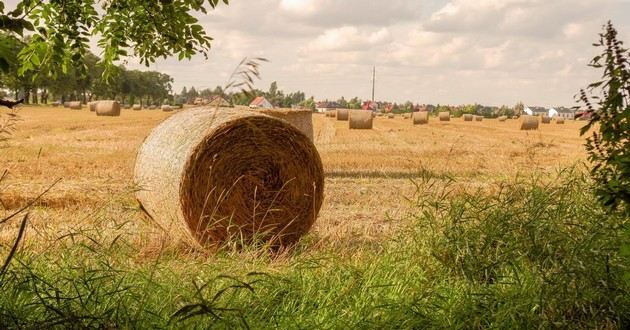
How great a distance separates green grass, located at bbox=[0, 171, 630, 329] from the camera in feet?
12.8

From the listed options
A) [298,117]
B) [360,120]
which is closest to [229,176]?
[298,117]

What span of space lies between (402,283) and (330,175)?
28.0 ft

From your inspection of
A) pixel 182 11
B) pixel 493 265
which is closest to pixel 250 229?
pixel 182 11

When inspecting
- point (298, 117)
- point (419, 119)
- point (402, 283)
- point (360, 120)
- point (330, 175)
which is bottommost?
point (330, 175)

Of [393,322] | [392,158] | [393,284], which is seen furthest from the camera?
[392,158]

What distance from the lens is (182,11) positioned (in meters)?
5.68

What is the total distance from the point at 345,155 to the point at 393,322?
43.0ft

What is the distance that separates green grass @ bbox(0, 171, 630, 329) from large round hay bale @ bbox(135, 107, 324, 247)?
1418mm

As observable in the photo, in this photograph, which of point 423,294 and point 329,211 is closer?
point 423,294

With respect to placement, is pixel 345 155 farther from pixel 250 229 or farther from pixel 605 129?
pixel 605 129

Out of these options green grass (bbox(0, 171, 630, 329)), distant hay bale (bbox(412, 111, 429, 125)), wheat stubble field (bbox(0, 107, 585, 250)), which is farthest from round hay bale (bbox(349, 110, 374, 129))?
green grass (bbox(0, 171, 630, 329))

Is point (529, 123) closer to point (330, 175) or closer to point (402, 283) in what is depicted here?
point (330, 175)

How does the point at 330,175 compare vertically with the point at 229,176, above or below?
below

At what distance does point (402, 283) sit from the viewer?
15.9 ft
